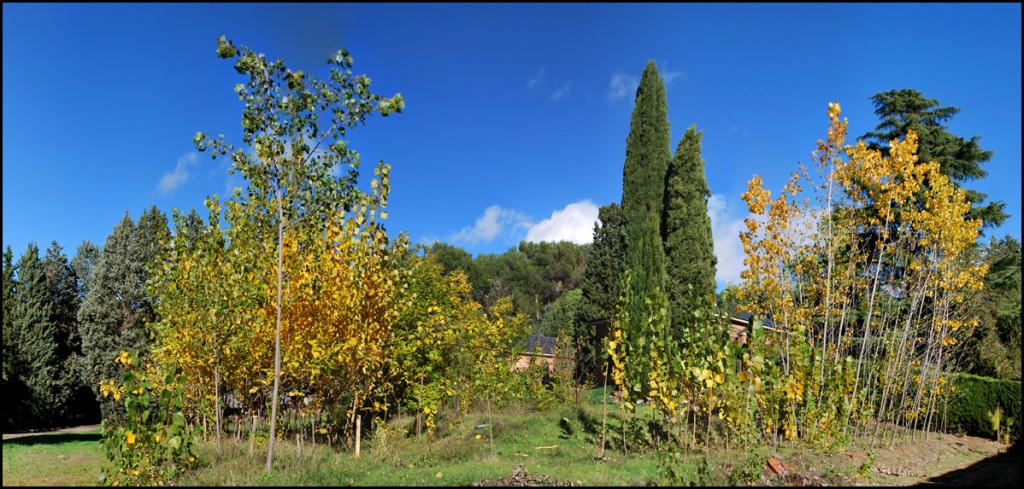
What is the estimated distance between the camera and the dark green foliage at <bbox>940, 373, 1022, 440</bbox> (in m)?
13.4

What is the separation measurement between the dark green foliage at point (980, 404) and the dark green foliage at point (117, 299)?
81.5 ft

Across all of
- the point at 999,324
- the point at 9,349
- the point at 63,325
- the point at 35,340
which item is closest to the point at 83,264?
the point at 63,325

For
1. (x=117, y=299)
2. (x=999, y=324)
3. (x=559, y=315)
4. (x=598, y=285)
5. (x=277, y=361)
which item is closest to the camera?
(x=277, y=361)

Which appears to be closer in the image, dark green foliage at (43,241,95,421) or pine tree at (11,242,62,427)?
pine tree at (11,242,62,427)

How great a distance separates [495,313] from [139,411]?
7.93 metres

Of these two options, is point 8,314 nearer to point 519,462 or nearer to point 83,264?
point 83,264

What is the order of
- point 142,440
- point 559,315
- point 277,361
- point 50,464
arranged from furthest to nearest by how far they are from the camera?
point 559,315 → point 50,464 → point 277,361 → point 142,440

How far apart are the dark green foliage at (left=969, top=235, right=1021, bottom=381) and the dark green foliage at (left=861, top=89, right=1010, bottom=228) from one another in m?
1.51

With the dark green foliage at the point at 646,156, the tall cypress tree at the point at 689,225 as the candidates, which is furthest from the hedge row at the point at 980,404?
the dark green foliage at the point at 646,156

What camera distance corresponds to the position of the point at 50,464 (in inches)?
401

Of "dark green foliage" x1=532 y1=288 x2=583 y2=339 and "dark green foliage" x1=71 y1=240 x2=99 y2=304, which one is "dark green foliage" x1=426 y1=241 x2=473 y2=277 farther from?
"dark green foliage" x1=71 y1=240 x2=99 y2=304

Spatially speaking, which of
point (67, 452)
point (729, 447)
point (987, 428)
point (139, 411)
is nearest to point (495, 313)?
point (729, 447)

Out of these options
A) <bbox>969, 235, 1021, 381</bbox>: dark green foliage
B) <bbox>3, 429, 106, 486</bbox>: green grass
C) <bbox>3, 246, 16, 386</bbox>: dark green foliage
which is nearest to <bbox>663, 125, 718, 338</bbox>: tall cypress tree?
<bbox>969, 235, 1021, 381</bbox>: dark green foliage

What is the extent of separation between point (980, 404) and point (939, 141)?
7.48 m
